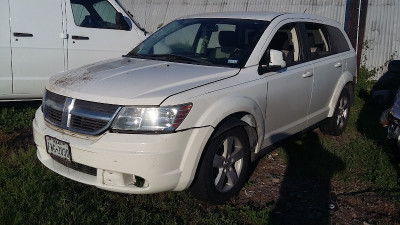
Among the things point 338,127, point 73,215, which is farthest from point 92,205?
point 338,127

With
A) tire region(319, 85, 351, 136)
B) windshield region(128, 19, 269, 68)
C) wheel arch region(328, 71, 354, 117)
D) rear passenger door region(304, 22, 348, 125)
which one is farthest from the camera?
tire region(319, 85, 351, 136)

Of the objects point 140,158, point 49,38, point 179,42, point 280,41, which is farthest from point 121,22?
point 140,158

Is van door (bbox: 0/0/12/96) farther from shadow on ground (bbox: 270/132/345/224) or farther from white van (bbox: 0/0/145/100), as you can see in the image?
shadow on ground (bbox: 270/132/345/224)

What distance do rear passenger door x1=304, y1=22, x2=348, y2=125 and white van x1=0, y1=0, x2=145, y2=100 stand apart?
115 inches

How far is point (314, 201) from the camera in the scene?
3.79 meters

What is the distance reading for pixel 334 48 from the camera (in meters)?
5.43

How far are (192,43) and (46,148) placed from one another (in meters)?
1.85

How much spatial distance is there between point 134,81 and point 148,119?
1.42 feet

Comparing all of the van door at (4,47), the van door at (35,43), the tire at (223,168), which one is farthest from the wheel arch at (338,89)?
the van door at (4,47)

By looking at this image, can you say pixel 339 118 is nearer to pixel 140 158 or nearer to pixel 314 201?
pixel 314 201

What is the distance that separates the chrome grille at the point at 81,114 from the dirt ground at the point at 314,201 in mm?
1472

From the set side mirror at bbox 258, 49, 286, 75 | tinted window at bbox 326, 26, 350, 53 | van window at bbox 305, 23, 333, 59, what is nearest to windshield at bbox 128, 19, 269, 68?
side mirror at bbox 258, 49, 286, 75

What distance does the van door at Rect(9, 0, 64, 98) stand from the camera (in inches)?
221

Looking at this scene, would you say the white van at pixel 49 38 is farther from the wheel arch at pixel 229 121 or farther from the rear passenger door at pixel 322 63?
the wheel arch at pixel 229 121
